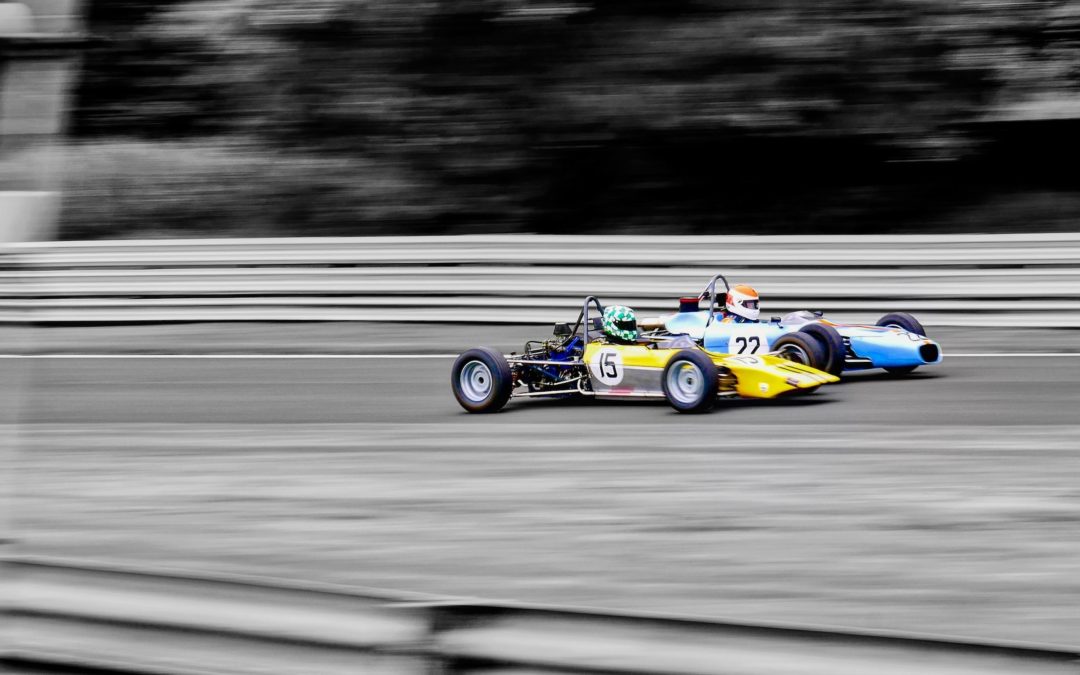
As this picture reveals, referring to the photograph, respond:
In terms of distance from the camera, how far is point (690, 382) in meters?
8.92

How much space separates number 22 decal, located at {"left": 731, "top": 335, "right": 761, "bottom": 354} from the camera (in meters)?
9.89

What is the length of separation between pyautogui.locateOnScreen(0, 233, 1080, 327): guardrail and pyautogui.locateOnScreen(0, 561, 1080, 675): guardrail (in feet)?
29.1

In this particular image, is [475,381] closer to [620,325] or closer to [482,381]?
[482,381]

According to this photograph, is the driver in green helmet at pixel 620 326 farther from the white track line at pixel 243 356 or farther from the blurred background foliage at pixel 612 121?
the blurred background foliage at pixel 612 121

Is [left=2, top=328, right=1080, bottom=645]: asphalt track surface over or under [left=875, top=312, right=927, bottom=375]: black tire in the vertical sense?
under

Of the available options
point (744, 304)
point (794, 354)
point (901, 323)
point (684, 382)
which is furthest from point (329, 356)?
point (901, 323)

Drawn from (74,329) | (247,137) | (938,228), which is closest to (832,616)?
(74,329)

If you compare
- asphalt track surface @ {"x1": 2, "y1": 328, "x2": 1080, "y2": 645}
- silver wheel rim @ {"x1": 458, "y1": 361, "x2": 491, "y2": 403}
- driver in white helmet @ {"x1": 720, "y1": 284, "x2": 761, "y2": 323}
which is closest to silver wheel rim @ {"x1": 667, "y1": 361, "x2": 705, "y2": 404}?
asphalt track surface @ {"x1": 2, "y1": 328, "x2": 1080, "y2": 645}

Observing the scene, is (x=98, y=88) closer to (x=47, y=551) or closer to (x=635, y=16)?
(x=635, y=16)

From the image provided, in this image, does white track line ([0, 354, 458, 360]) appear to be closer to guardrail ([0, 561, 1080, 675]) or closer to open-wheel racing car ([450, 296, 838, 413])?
open-wheel racing car ([450, 296, 838, 413])

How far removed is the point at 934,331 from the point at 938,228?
345cm

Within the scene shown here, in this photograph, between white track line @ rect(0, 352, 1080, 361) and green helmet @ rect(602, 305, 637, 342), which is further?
white track line @ rect(0, 352, 1080, 361)

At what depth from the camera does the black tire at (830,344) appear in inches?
380

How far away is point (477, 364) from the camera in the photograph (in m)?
9.36
